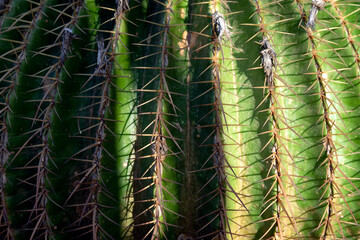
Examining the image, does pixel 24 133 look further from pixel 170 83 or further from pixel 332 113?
pixel 332 113

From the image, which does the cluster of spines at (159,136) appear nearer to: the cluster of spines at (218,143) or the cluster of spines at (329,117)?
the cluster of spines at (218,143)

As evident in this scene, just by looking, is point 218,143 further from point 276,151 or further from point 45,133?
point 45,133

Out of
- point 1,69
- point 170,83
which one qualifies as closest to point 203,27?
point 170,83

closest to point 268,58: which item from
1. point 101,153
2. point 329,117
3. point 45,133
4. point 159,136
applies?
point 329,117

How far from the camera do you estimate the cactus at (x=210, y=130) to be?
1.62 meters

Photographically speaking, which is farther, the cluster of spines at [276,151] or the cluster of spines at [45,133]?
the cluster of spines at [45,133]

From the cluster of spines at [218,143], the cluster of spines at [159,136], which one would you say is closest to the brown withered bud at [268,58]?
the cluster of spines at [218,143]

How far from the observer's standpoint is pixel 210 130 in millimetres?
1637

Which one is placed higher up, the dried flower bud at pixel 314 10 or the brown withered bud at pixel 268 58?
the dried flower bud at pixel 314 10

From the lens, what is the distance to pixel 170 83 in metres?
1.71

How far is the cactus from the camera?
162 centimetres

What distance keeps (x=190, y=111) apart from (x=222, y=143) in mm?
242

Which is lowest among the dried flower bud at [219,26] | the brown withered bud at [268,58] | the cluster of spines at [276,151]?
the cluster of spines at [276,151]

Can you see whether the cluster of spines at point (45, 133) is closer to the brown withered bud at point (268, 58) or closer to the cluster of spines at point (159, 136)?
the cluster of spines at point (159, 136)
